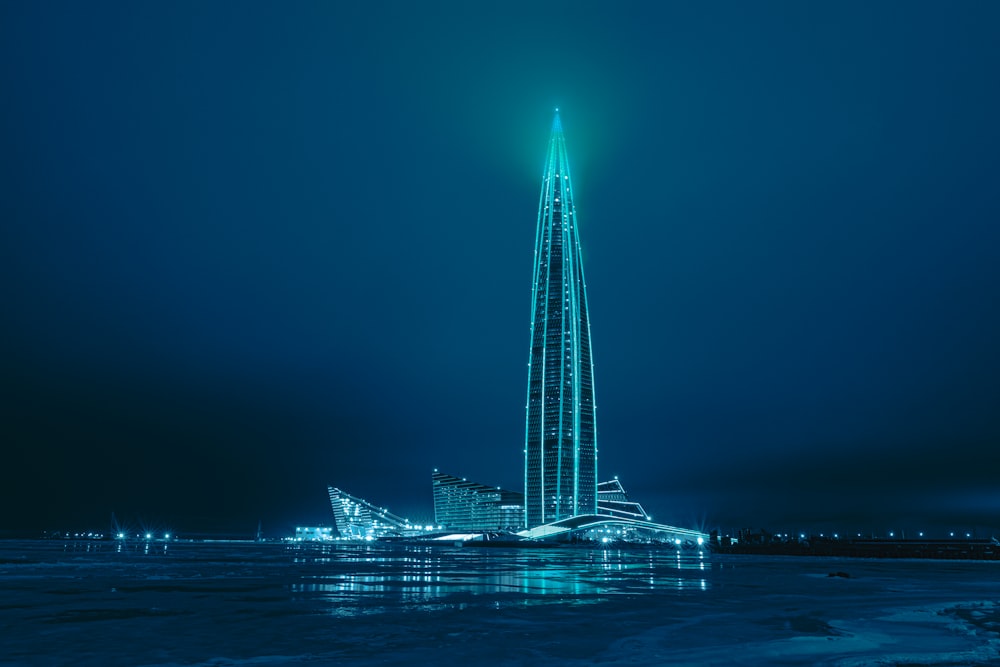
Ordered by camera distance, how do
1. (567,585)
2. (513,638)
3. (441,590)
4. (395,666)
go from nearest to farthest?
(395,666) < (513,638) < (441,590) < (567,585)

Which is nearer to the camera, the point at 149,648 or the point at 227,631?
the point at 149,648

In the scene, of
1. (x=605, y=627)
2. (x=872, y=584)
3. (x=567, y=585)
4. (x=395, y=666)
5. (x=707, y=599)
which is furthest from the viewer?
(x=872, y=584)

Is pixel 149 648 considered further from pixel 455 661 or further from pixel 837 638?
pixel 837 638

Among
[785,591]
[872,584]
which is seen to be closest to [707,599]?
[785,591]

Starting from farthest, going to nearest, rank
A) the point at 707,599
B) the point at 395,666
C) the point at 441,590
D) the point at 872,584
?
the point at 872,584
the point at 441,590
the point at 707,599
the point at 395,666

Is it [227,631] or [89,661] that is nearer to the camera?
[89,661]

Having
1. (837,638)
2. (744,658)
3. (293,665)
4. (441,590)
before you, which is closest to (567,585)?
(441,590)

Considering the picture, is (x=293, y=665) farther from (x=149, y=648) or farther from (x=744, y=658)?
(x=744, y=658)

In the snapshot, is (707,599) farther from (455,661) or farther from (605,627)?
(455,661)

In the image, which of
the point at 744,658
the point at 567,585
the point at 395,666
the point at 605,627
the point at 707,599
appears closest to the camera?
the point at 395,666
